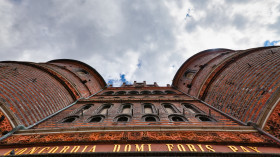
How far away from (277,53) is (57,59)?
56.2 feet

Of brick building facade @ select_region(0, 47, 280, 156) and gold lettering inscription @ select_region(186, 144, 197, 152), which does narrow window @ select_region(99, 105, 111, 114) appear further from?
gold lettering inscription @ select_region(186, 144, 197, 152)

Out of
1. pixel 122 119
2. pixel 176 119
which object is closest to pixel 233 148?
pixel 176 119

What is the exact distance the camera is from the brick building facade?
11.5ft

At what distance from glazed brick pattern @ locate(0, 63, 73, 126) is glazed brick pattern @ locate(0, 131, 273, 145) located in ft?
4.31

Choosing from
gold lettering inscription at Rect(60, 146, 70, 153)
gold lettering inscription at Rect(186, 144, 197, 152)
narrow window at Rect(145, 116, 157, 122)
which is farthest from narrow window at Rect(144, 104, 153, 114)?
gold lettering inscription at Rect(60, 146, 70, 153)

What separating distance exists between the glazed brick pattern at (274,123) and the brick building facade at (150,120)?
0.08ft

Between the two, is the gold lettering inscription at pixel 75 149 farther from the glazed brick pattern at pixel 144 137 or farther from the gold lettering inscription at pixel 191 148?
the gold lettering inscription at pixel 191 148

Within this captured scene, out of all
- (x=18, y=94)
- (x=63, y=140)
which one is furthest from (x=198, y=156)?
(x=18, y=94)

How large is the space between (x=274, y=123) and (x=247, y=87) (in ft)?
6.34

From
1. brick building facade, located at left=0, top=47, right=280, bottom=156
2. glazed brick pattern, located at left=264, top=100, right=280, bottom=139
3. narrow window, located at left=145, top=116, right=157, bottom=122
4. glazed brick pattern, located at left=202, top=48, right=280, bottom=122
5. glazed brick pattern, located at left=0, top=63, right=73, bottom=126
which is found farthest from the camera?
narrow window, located at left=145, top=116, right=157, bottom=122

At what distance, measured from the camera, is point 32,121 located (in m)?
5.11

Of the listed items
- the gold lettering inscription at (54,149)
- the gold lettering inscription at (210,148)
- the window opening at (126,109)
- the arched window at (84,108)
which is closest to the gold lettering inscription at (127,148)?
the gold lettering inscription at (54,149)

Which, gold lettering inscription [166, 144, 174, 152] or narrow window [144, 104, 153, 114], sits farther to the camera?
narrow window [144, 104, 153, 114]

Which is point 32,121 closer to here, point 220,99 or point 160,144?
point 160,144
